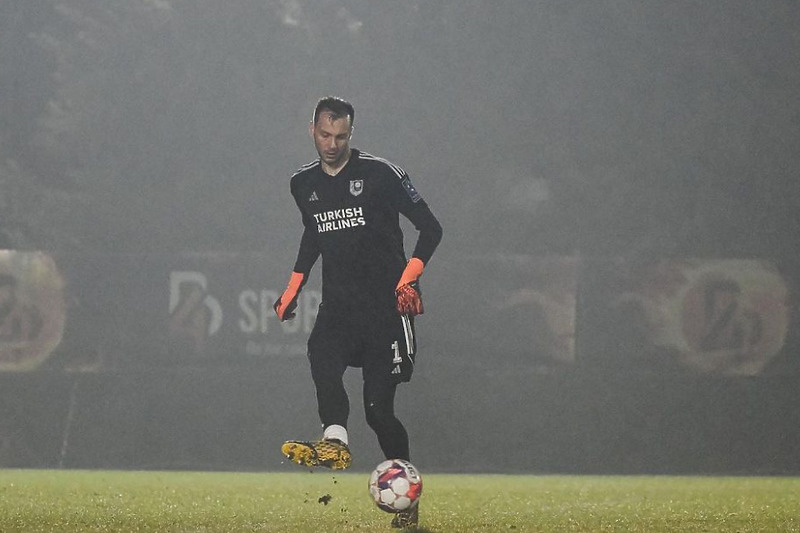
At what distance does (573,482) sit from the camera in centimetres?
1048

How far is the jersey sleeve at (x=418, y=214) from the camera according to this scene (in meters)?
6.20

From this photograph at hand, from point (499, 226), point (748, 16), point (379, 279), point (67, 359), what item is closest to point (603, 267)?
point (499, 226)

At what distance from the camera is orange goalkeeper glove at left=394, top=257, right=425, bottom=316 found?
5.97 metres

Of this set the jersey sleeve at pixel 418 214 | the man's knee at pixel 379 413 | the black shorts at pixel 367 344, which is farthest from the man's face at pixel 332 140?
the man's knee at pixel 379 413

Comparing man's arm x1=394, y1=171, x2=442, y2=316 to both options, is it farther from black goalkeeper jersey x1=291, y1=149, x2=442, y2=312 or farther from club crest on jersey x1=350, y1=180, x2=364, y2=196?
club crest on jersey x1=350, y1=180, x2=364, y2=196

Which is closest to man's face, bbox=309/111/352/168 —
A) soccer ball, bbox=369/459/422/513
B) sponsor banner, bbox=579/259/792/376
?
soccer ball, bbox=369/459/422/513

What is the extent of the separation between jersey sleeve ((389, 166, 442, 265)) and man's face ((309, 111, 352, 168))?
1.00 ft

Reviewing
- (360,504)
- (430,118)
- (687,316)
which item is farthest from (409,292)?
(430,118)

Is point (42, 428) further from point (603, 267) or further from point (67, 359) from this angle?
point (603, 267)

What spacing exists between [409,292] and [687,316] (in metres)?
7.12

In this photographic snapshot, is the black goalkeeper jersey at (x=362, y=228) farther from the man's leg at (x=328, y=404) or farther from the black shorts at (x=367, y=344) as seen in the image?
the man's leg at (x=328, y=404)

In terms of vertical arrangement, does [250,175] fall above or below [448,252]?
above

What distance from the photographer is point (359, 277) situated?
609 centimetres

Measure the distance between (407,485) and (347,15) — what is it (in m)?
8.94
